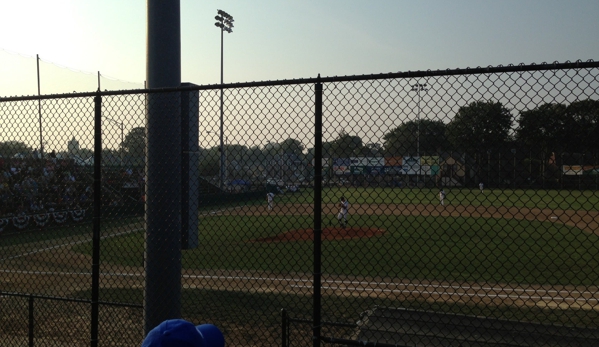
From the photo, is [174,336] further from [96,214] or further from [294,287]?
[294,287]

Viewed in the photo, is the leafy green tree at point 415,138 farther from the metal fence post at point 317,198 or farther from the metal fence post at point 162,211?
the metal fence post at point 162,211

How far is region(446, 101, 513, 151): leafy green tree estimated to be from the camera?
3561mm

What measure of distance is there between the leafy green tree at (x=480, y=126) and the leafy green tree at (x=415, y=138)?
8cm

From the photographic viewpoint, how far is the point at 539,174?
3.76 meters

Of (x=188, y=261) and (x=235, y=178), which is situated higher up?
(x=235, y=178)

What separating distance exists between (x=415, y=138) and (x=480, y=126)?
481 mm

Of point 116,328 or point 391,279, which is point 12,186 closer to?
point 116,328

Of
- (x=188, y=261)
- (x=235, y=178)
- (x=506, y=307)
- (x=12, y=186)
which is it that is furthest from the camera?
(x=12, y=186)

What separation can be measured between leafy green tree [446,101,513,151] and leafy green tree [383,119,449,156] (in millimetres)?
76

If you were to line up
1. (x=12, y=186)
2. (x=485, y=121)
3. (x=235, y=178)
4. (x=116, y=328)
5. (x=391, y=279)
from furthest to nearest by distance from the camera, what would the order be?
1. (x=12, y=186)
2. (x=391, y=279)
3. (x=116, y=328)
4. (x=235, y=178)
5. (x=485, y=121)

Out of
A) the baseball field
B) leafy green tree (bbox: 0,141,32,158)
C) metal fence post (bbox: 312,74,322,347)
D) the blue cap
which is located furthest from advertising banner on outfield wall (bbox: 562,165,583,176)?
leafy green tree (bbox: 0,141,32,158)

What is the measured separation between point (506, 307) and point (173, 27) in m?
8.11

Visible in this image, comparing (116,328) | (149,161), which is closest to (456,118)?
(149,161)

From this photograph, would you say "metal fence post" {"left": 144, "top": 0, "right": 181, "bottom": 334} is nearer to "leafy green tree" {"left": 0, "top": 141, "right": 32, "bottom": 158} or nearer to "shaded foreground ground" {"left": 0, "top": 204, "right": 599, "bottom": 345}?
"shaded foreground ground" {"left": 0, "top": 204, "right": 599, "bottom": 345}
